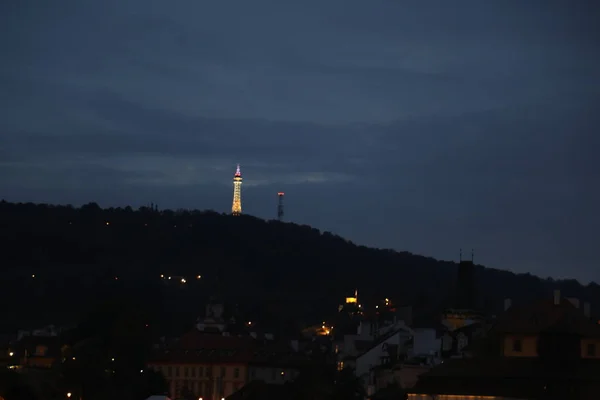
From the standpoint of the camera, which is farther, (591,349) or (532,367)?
(591,349)

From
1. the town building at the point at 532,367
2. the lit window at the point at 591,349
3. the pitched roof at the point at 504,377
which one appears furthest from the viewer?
the lit window at the point at 591,349

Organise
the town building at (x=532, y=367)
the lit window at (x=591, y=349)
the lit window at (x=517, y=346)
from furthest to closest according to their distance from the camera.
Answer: the lit window at (x=517, y=346) → the lit window at (x=591, y=349) → the town building at (x=532, y=367)

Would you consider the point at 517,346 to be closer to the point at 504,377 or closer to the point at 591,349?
the point at 591,349

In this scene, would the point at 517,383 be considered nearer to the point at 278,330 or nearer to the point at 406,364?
the point at 406,364

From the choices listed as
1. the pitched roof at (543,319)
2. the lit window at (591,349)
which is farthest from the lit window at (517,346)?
the lit window at (591,349)

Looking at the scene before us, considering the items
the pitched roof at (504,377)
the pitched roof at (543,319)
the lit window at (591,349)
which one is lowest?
the pitched roof at (504,377)

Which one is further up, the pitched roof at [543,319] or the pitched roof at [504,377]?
the pitched roof at [543,319]

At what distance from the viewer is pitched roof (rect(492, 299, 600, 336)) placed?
73.9 m

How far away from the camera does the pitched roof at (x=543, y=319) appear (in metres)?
73.9

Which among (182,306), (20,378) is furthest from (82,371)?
(182,306)

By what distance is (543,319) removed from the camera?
252ft

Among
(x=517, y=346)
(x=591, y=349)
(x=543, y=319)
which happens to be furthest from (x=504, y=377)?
(x=543, y=319)

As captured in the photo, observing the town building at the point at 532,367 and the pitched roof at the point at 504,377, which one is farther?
the pitched roof at the point at 504,377

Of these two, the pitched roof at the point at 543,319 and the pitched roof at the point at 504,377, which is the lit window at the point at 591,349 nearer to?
the pitched roof at the point at 543,319
